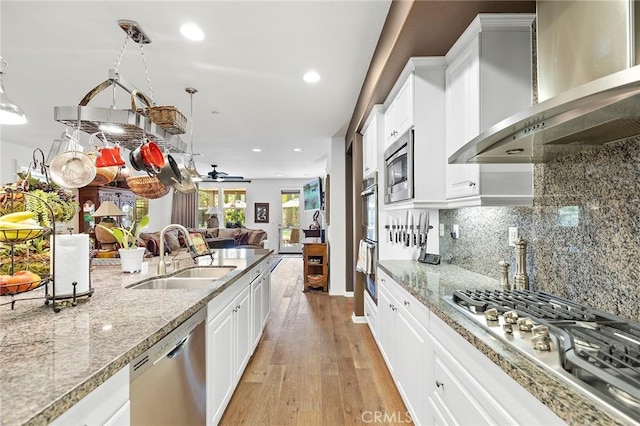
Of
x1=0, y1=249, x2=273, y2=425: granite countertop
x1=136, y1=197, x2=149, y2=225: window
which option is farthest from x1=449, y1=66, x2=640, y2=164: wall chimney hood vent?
x1=136, y1=197, x2=149, y2=225: window

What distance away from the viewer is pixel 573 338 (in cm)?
94

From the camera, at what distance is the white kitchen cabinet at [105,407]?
75 centimetres

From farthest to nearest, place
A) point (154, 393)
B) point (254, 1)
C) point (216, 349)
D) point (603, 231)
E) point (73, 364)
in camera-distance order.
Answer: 1. point (254, 1)
2. point (216, 349)
3. point (603, 231)
4. point (154, 393)
5. point (73, 364)

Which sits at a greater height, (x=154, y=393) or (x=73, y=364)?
(x=73, y=364)

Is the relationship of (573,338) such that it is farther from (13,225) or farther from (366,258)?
(366,258)

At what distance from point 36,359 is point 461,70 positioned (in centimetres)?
233

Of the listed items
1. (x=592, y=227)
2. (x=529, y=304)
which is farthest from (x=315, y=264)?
(x=592, y=227)

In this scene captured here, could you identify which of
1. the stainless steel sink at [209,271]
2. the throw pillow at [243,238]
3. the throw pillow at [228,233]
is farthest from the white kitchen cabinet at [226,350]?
the throw pillow at [228,233]

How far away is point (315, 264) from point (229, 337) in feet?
12.2

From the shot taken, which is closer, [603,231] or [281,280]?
[603,231]

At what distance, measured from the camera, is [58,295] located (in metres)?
1.32

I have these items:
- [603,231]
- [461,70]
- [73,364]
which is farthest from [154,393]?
[461,70]

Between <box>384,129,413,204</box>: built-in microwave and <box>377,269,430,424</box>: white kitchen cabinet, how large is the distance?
644mm

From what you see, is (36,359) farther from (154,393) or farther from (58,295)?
(58,295)
